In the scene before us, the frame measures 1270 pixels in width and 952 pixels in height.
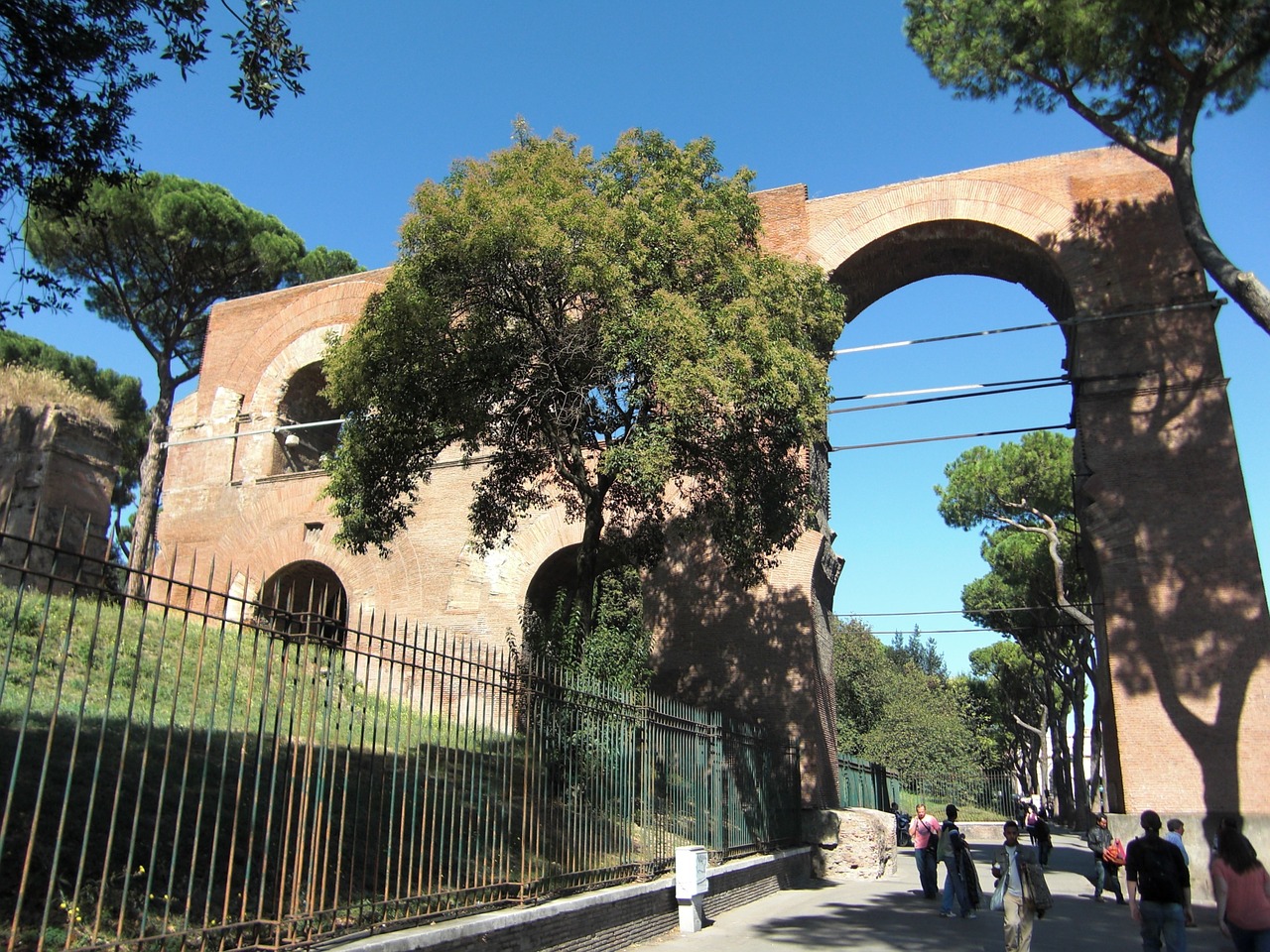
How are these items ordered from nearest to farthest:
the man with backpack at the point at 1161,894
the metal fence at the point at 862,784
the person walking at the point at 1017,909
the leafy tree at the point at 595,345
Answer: the man with backpack at the point at 1161,894
the person walking at the point at 1017,909
the leafy tree at the point at 595,345
the metal fence at the point at 862,784

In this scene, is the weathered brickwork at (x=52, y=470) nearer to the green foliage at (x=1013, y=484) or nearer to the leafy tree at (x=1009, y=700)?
the green foliage at (x=1013, y=484)

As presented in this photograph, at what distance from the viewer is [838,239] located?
13.4 meters

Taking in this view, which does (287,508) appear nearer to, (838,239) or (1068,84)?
(838,239)

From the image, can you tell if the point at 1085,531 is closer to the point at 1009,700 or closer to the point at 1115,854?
the point at 1115,854

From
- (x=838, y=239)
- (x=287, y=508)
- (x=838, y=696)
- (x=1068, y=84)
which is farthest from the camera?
(x=838, y=696)

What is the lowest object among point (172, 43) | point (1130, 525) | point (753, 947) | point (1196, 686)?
point (753, 947)

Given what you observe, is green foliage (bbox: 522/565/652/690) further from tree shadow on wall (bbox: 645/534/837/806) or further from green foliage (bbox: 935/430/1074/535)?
green foliage (bbox: 935/430/1074/535)

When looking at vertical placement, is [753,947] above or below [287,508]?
below

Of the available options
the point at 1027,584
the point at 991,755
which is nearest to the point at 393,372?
the point at 1027,584

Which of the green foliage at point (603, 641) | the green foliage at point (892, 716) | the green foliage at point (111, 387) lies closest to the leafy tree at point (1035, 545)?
the green foliage at point (892, 716)

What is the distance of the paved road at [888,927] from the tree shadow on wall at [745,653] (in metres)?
1.78

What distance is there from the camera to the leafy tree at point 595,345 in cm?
830

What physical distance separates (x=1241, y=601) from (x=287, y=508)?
1296 cm

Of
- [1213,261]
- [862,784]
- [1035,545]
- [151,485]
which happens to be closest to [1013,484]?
[1035,545]
